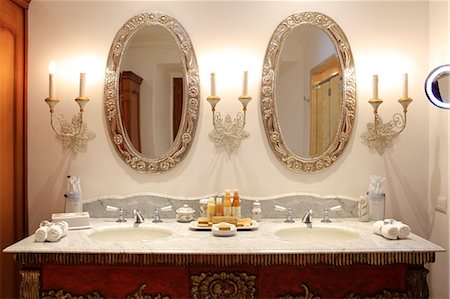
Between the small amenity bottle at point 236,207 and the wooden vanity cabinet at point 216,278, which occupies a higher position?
the small amenity bottle at point 236,207

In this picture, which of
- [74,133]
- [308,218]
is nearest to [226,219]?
[308,218]

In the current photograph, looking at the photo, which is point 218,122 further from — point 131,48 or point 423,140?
point 423,140

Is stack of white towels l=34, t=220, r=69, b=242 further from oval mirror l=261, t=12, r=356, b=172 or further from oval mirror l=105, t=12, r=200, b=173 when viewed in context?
oval mirror l=261, t=12, r=356, b=172

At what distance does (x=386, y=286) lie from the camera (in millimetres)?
1845

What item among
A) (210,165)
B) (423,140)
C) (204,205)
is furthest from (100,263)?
(423,140)

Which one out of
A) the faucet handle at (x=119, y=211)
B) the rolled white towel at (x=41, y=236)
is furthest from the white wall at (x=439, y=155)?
the rolled white towel at (x=41, y=236)

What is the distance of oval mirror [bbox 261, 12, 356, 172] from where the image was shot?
2.46 m

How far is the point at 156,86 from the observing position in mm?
2471

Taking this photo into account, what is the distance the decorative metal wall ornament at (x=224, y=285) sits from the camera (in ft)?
6.00

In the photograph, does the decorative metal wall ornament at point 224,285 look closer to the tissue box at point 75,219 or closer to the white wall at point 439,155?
the tissue box at point 75,219

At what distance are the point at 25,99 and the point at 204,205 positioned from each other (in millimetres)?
1196

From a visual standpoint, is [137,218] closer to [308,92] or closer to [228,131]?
[228,131]

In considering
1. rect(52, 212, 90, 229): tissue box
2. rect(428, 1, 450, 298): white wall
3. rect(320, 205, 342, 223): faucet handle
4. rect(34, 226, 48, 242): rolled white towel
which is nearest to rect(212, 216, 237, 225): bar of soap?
rect(320, 205, 342, 223): faucet handle

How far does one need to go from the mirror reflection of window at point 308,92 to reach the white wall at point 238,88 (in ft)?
0.40
